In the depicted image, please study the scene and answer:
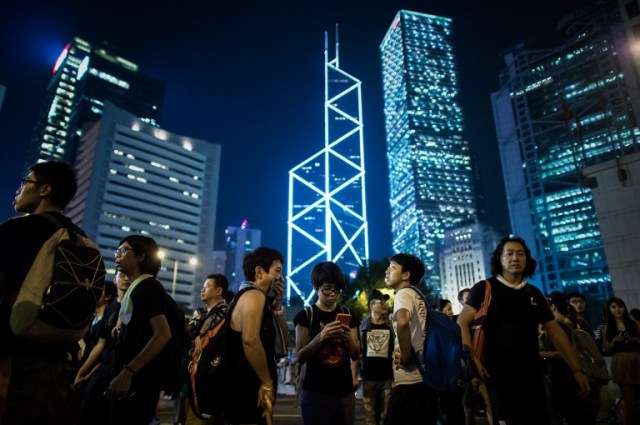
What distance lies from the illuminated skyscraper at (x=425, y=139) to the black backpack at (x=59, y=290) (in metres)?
117

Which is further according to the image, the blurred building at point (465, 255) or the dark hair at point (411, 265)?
the blurred building at point (465, 255)

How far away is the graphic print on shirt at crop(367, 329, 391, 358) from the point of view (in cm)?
495

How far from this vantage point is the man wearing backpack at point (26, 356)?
6.06ft

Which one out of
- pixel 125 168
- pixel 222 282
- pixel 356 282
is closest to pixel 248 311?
pixel 222 282

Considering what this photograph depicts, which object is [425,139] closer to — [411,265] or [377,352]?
[377,352]

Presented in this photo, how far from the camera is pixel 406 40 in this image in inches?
5172

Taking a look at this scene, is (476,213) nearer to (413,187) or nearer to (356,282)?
(413,187)

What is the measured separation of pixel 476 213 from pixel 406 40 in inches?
2462

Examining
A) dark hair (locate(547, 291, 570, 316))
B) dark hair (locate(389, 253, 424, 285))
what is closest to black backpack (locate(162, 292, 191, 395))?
dark hair (locate(389, 253, 424, 285))

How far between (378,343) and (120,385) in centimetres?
326

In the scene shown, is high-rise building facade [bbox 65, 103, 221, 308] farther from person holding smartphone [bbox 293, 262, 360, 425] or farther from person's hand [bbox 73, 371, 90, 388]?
person holding smartphone [bbox 293, 262, 360, 425]

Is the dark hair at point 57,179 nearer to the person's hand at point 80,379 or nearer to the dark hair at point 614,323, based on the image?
the person's hand at point 80,379

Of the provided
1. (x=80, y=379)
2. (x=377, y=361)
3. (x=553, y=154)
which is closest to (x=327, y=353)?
(x=377, y=361)

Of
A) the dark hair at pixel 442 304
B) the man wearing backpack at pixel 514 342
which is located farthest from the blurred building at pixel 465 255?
the man wearing backpack at pixel 514 342
